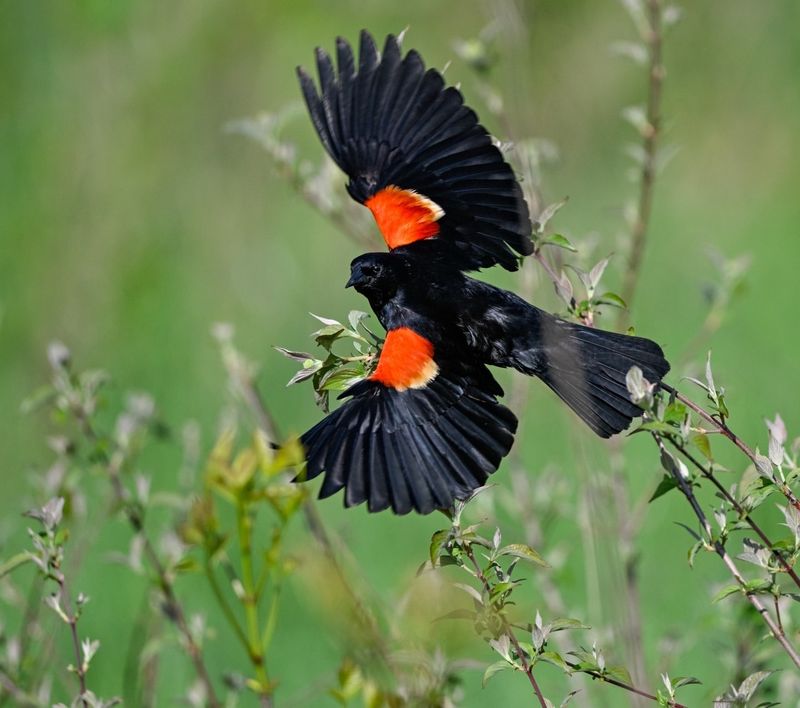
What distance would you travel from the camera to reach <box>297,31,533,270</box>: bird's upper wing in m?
2.05

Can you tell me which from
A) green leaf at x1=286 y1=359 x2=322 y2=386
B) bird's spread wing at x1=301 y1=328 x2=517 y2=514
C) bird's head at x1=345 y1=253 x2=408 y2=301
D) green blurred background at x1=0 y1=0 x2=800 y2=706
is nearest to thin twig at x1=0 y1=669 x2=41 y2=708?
bird's spread wing at x1=301 y1=328 x2=517 y2=514

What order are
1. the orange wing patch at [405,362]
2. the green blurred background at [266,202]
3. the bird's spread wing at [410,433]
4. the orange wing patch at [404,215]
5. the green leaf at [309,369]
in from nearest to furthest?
the green leaf at [309,369] → the bird's spread wing at [410,433] → the orange wing patch at [405,362] → the orange wing patch at [404,215] → the green blurred background at [266,202]

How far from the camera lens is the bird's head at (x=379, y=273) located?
213cm

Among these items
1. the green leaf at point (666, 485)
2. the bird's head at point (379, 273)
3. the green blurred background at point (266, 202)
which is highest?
the green blurred background at point (266, 202)

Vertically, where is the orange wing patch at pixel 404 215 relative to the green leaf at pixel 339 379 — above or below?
above

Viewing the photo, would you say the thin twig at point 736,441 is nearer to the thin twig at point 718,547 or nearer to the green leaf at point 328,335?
the thin twig at point 718,547

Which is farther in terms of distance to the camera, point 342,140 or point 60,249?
point 60,249

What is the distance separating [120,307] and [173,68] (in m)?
1.59

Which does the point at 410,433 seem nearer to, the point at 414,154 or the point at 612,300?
the point at 612,300

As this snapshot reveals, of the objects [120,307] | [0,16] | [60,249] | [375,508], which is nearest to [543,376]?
[375,508]

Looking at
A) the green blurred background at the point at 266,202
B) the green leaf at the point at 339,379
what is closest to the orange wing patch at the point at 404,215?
the green leaf at the point at 339,379

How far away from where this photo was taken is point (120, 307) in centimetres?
511

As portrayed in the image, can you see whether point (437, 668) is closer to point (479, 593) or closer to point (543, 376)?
point (479, 593)

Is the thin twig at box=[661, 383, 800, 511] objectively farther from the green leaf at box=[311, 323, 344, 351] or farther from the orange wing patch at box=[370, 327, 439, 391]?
the orange wing patch at box=[370, 327, 439, 391]
